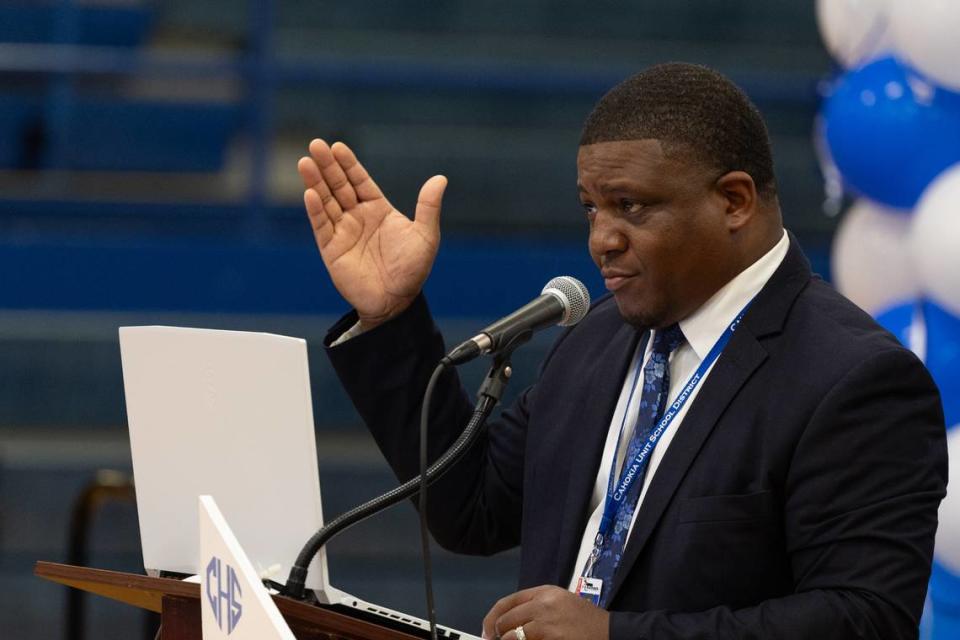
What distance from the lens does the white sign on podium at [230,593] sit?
1.27 metres

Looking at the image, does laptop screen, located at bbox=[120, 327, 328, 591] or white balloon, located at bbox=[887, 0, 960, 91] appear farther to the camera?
white balloon, located at bbox=[887, 0, 960, 91]

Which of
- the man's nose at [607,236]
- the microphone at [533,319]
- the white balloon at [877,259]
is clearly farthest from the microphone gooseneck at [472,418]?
the white balloon at [877,259]

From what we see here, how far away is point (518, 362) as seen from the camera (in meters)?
5.80

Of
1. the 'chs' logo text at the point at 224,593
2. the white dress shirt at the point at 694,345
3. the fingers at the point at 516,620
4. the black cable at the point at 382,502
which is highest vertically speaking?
the white dress shirt at the point at 694,345

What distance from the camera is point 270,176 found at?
6297 mm

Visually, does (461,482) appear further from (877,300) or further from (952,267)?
(877,300)

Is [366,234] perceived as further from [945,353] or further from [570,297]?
[945,353]

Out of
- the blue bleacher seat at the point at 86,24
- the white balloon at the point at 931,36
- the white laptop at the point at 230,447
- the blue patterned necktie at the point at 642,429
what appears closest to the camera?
the white laptop at the point at 230,447

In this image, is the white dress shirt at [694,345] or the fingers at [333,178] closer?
the white dress shirt at [694,345]

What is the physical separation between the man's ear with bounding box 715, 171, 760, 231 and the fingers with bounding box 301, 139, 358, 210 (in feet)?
1.71

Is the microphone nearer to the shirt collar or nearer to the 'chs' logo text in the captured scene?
the shirt collar

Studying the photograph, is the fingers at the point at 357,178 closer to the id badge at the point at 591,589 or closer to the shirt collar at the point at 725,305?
the shirt collar at the point at 725,305

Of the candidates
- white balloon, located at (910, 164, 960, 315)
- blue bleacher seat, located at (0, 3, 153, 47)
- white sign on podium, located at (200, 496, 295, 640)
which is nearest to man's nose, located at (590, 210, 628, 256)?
white sign on podium, located at (200, 496, 295, 640)

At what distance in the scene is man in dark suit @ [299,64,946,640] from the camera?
1728 millimetres
